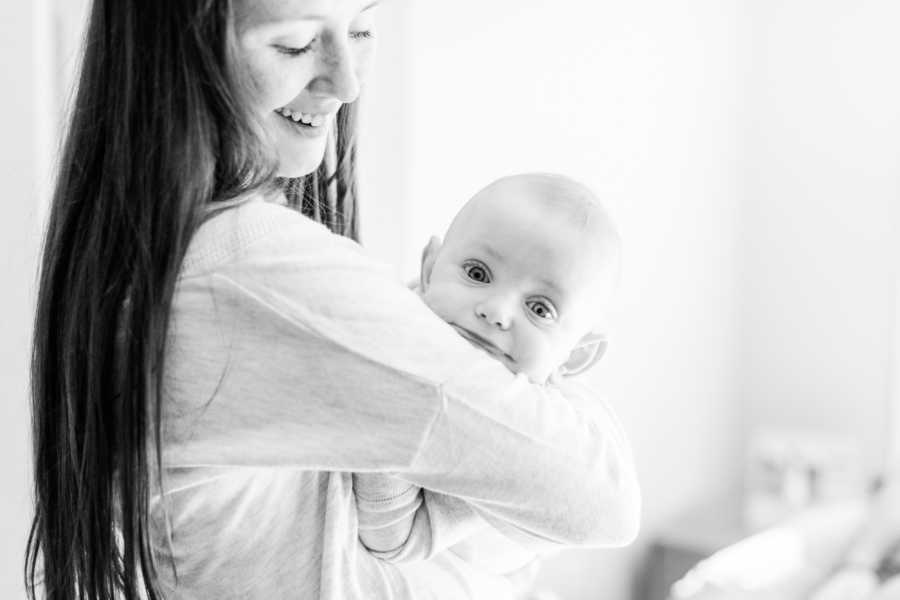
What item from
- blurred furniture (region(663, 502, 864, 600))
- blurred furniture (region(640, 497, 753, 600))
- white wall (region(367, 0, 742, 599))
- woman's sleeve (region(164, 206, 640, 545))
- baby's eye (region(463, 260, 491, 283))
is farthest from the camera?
blurred furniture (region(640, 497, 753, 600))

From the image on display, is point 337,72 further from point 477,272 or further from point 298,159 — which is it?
point 477,272

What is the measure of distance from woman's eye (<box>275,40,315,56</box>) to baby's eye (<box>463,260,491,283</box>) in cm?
23

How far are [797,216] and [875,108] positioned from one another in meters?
0.41

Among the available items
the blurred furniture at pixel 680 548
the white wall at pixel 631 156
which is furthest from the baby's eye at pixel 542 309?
the blurred furniture at pixel 680 548

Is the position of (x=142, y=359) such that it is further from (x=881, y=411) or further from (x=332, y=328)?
(x=881, y=411)

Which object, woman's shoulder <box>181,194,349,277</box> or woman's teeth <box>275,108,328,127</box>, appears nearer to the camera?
woman's shoulder <box>181,194,349,277</box>

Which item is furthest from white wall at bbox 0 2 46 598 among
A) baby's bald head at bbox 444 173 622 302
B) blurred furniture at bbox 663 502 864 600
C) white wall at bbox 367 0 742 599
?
blurred furniture at bbox 663 502 864 600

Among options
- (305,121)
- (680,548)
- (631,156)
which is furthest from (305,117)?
(680,548)

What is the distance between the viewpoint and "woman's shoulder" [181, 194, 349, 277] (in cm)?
68

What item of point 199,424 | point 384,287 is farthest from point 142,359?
point 384,287

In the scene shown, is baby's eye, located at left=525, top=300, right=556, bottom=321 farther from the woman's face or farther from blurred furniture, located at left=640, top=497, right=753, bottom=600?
blurred furniture, located at left=640, top=497, right=753, bottom=600

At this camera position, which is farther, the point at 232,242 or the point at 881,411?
the point at 881,411

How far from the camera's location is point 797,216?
11.2 feet

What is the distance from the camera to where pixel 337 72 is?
0.77m
